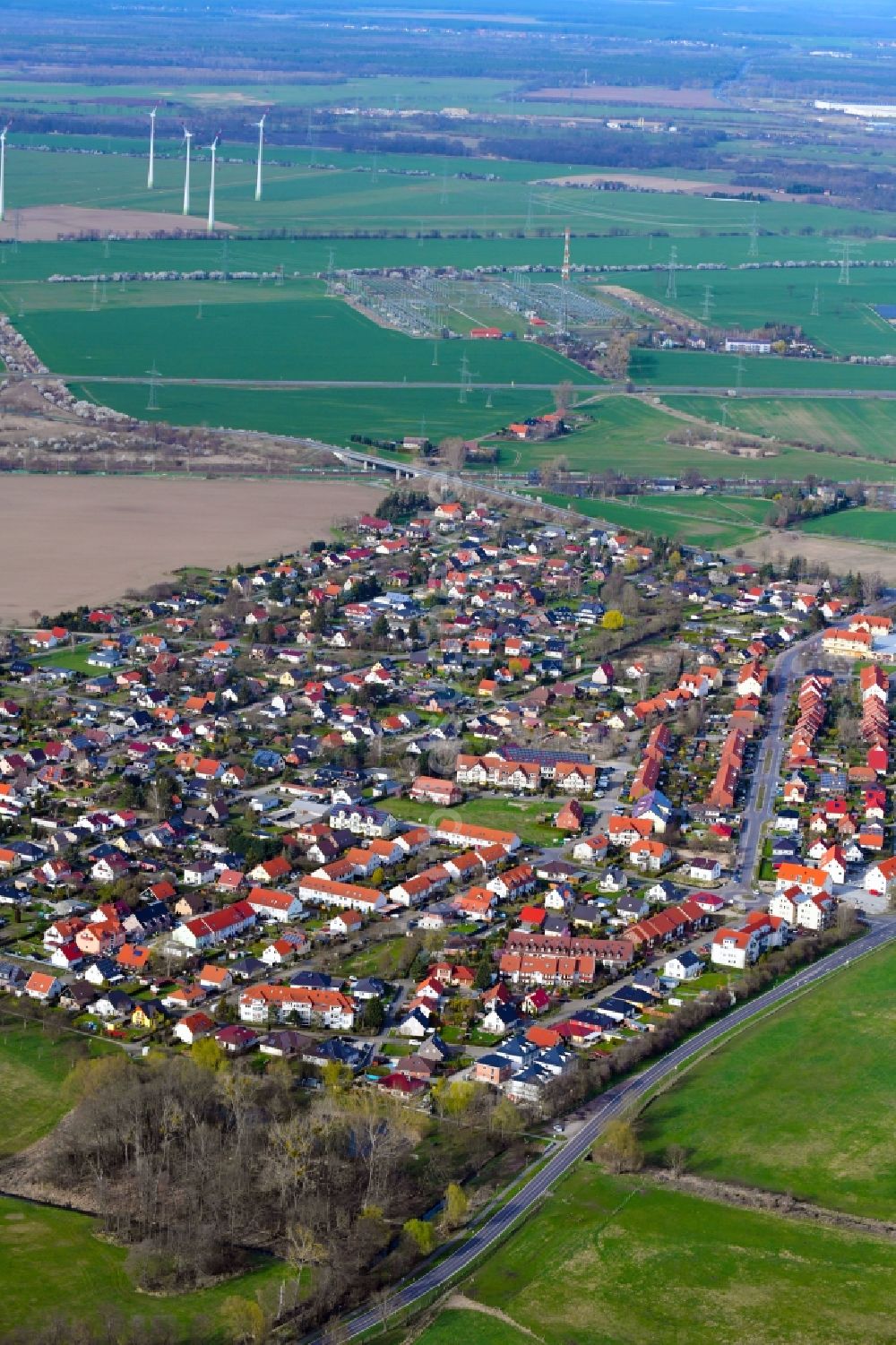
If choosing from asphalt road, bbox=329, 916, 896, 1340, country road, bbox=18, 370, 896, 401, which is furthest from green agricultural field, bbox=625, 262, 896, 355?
asphalt road, bbox=329, 916, 896, 1340

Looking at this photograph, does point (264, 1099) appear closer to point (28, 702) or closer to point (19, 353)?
point (28, 702)

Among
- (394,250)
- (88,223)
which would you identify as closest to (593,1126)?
(394,250)

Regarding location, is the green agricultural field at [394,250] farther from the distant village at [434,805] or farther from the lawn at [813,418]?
the distant village at [434,805]

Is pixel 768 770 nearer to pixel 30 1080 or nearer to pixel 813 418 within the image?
pixel 30 1080

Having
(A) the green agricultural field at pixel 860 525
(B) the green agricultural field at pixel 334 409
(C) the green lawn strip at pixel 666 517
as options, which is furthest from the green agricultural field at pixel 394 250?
(A) the green agricultural field at pixel 860 525

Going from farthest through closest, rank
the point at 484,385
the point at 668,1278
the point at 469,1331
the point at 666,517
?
the point at 484,385, the point at 666,517, the point at 668,1278, the point at 469,1331

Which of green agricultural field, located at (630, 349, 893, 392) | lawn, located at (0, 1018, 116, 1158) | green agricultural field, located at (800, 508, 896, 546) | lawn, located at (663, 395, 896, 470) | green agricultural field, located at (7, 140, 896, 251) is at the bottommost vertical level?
lawn, located at (0, 1018, 116, 1158)

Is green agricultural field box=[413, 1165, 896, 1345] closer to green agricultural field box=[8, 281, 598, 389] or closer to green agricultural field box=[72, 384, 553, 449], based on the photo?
green agricultural field box=[72, 384, 553, 449]
